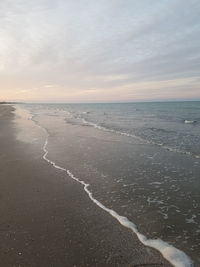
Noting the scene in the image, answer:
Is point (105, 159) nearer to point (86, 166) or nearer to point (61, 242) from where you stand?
point (86, 166)

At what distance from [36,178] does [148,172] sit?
4499mm

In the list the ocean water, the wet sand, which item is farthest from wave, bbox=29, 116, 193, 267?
the wet sand

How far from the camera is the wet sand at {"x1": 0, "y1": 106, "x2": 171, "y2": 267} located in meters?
4.68

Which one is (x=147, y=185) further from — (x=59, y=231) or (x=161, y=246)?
(x=59, y=231)

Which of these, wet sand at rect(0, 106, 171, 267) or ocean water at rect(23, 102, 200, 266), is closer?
wet sand at rect(0, 106, 171, 267)

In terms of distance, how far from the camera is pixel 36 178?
9734mm

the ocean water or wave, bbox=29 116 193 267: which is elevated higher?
wave, bbox=29 116 193 267

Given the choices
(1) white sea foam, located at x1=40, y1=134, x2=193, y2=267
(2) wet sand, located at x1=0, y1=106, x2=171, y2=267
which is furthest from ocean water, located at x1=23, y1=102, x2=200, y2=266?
(2) wet sand, located at x1=0, y1=106, x2=171, y2=267

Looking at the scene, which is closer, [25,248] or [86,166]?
[25,248]

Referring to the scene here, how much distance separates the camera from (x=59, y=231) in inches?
224

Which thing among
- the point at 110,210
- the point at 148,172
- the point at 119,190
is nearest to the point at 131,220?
the point at 110,210

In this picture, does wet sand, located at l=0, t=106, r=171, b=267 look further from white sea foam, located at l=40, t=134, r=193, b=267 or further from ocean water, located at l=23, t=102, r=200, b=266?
ocean water, located at l=23, t=102, r=200, b=266

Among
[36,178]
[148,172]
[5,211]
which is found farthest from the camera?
[148,172]

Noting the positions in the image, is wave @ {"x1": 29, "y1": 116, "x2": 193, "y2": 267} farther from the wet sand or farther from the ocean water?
the wet sand
